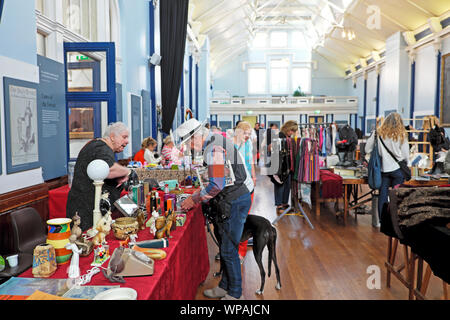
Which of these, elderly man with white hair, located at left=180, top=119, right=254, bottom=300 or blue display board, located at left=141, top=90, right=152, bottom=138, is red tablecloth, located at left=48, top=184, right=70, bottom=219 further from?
blue display board, located at left=141, top=90, right=152, bottom=138

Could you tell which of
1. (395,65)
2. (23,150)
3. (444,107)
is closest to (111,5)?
(23,150)

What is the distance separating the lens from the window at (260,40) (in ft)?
79.2

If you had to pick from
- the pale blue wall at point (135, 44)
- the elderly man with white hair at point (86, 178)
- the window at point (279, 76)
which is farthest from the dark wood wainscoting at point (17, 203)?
the window at point (279, 76)

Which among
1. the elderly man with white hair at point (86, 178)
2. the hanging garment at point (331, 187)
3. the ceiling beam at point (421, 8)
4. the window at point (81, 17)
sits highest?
the ceiling beam at point (421, 8)

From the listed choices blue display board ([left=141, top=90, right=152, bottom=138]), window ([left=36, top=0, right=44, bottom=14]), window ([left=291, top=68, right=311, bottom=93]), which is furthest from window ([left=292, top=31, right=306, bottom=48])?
window ([left=36, top=0, right=44, bottom=14])

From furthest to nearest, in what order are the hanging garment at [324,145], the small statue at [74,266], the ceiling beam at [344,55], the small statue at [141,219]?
1. the ceiling beam at [344,55]
2. the hanging garment at [324,145]
3. the small statue at [141,219]
4. the small statue at [74,266]

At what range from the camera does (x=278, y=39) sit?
24.4 metres

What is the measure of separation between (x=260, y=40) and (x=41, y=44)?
2190cm

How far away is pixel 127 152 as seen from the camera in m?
6.23

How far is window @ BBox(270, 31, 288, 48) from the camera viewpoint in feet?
79.6

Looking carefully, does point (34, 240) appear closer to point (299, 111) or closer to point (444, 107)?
point (444, 107)

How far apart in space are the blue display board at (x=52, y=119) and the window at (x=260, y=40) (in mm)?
21634

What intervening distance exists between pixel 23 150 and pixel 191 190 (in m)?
1.65

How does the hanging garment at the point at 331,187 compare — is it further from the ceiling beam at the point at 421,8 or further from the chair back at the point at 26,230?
the ceiling beam at the point at 421,8
